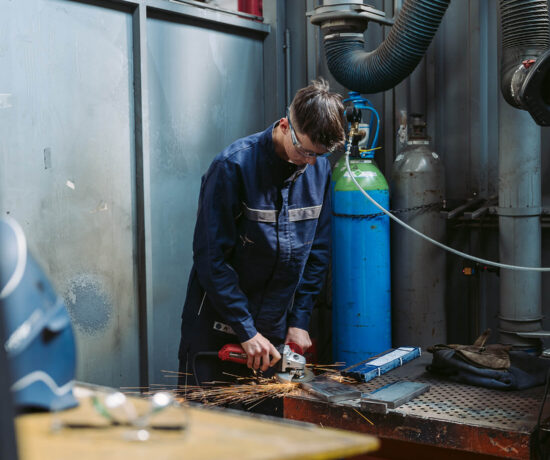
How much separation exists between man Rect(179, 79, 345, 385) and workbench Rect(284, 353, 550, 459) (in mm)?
316

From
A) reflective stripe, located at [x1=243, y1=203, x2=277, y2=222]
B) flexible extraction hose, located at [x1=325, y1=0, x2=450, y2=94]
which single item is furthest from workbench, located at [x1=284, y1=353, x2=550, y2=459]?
flexible extraction hose, located at [x1=325, y1=0, x2=450, y2=94]

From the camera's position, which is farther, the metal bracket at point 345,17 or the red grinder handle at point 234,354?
the metal bracket at point 345,17

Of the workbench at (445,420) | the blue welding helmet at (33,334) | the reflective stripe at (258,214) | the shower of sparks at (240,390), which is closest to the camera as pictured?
the blue welding helmet at (33,334)

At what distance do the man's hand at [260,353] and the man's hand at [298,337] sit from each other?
0.24 m

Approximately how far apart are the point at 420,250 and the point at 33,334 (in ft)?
8.87

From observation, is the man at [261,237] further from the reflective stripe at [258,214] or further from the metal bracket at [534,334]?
the metal bracket at [534,334]

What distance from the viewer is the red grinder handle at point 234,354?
2.33 m

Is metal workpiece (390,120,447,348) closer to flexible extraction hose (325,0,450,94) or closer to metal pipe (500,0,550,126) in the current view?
flexible extraction hose (325,0,450,94)

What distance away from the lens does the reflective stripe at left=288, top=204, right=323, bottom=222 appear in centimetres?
245

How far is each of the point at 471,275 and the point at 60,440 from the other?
2868 mm

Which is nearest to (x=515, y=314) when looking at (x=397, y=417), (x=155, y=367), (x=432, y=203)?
(x=432, y=203)

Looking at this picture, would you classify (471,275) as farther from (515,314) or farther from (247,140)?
(247,140)

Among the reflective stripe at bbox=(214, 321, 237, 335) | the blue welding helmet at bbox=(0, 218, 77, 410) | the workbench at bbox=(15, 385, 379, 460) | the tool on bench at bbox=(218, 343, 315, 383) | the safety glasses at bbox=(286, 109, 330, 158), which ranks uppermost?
the safety glasses at bbox=(286, 109, 330, 158)

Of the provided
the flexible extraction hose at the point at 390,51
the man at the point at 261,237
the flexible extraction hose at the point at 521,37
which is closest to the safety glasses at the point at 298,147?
the man at the point at 261,237
